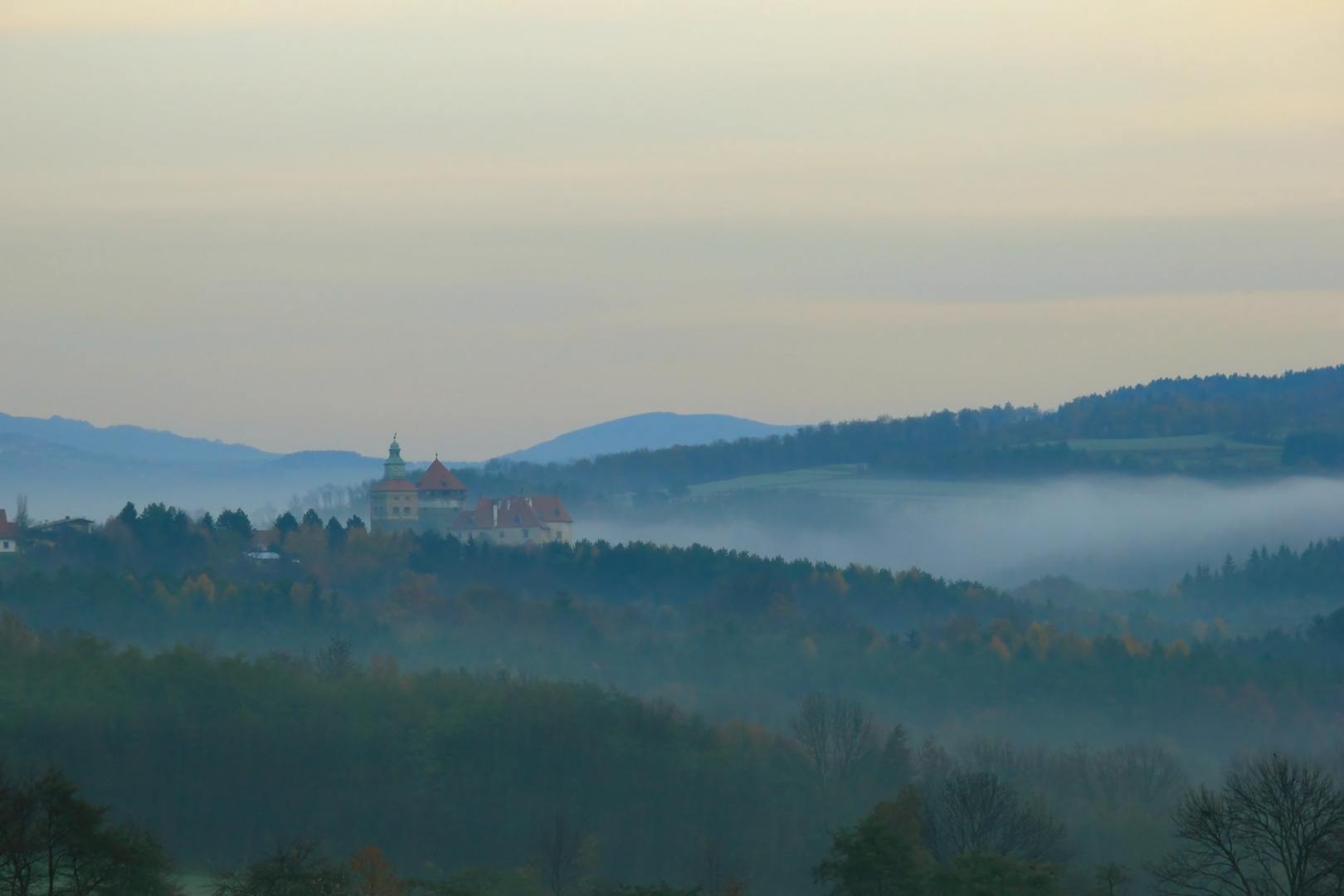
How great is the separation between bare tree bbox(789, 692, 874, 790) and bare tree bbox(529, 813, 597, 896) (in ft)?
43.2

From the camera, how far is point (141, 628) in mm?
117188

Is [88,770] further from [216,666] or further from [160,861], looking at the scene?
[160,861]

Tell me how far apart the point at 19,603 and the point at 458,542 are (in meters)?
42.7

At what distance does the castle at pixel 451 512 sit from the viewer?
17450 centimetres

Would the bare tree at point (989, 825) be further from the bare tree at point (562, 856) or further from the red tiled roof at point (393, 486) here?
the red tiled roof at point (393, 486)

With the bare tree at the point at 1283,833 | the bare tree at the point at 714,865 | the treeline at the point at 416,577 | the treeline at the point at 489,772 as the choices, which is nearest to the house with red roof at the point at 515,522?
the treeline at the point at 416,577

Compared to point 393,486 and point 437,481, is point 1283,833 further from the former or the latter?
point 437,481

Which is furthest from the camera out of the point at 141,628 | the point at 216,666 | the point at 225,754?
the point at 141,628

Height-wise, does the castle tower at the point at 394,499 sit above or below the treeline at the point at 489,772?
above

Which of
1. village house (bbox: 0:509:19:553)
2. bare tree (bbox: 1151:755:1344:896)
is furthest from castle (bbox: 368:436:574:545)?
bare tree (bbox: 1151:755:1344:896)

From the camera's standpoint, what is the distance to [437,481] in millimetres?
182875

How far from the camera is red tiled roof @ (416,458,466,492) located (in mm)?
181875

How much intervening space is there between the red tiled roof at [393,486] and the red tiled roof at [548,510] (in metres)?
11.6

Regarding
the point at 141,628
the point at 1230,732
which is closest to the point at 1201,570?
the point at 1230,732
